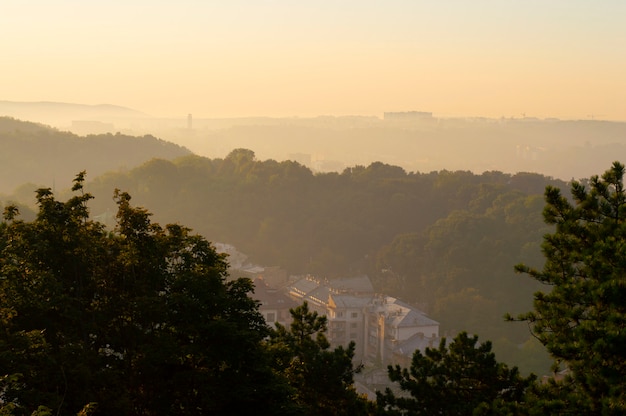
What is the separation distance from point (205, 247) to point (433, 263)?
45236 mm

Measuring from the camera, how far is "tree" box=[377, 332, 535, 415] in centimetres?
1177

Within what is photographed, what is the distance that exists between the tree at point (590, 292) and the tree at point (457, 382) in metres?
1.84

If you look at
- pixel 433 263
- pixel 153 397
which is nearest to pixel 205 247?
pixel 153 397

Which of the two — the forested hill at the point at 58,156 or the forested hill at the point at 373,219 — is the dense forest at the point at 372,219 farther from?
the forested hill at the point at 58,156

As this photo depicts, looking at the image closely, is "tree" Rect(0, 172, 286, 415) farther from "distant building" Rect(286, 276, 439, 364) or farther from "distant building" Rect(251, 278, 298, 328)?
"distant building" Rect(251, 278, 298, 328)

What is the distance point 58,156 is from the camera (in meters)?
84.0

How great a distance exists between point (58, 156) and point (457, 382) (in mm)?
78819

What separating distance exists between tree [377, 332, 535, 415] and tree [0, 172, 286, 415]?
2.59 m

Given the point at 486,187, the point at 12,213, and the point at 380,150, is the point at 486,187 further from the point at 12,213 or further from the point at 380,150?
the point at 380,150

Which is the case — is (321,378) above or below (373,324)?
above

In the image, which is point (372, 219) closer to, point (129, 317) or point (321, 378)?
point (321, 378)

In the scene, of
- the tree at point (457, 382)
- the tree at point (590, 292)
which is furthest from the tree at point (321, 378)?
the tree at point (590, 292)

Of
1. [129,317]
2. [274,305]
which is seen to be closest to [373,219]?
[274,305]

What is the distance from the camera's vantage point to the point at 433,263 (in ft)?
182
